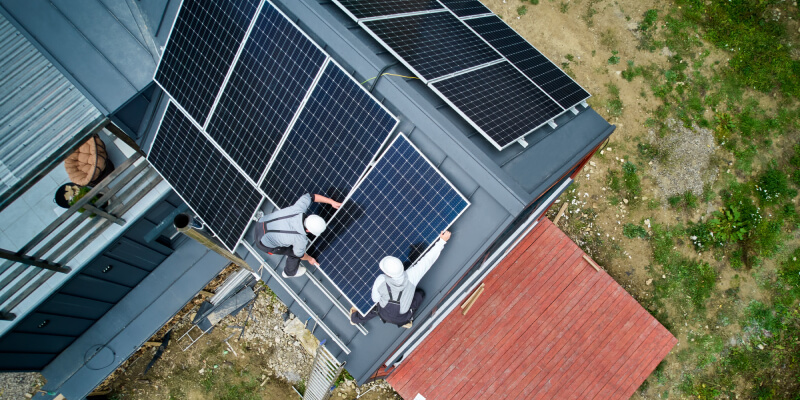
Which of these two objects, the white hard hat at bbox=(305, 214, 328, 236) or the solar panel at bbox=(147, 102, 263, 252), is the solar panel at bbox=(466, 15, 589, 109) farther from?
the solar panel at bbox=(147, 102, 263, 252)

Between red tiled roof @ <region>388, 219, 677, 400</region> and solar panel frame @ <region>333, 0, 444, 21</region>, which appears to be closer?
solar panel frame @ <region>333, 0, 444, 21</region>

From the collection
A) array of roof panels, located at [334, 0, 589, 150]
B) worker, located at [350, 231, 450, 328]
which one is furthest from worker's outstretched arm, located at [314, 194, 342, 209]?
array of roof panels, located at [334, 0, 589, 150]

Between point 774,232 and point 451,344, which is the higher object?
point 451,344

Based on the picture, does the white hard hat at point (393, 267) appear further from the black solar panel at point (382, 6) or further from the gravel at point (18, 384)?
the gravel at point (18, 384)

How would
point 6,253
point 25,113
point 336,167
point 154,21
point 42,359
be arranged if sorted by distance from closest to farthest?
1. point 336,167
2. point 6,253
3. point 154,21
4. point 25,113
5. point 42,359

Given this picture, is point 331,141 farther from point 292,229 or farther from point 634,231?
point 634,231

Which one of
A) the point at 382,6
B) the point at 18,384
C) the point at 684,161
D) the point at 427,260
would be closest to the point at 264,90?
the point at 382,6

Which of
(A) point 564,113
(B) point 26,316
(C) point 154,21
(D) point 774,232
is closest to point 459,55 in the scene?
(A) point 564,113

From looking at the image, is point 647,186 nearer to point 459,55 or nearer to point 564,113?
point 564,113
